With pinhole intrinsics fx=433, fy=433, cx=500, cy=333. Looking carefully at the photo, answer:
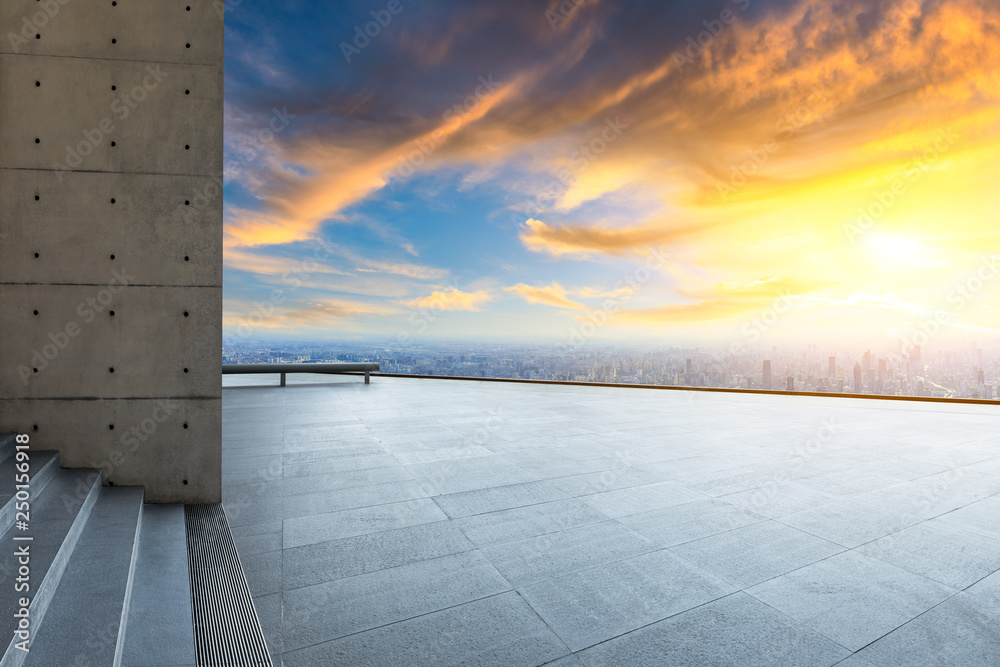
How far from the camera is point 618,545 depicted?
122 inches

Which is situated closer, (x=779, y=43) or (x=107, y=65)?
(x=107, y=65)

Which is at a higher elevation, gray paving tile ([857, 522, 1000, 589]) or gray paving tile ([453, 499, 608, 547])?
gray paving tile ([453, 499, 608, 547])

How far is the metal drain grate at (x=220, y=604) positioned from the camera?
6.54 ft

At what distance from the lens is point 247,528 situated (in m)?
3.40

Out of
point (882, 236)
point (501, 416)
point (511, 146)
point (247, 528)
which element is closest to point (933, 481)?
point (501, 416)

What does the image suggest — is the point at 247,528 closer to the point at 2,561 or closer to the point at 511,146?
the point at 2,561

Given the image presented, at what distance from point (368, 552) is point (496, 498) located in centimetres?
136

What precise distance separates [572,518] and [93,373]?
4365 millimetres

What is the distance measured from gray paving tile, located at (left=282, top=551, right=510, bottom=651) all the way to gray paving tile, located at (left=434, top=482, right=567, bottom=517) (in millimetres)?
867

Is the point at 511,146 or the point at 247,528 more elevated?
the point at 511,146

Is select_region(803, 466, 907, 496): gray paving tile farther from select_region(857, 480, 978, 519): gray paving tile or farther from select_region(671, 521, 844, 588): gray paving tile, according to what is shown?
select_region(671, 521, 844, 588): gray paving tile

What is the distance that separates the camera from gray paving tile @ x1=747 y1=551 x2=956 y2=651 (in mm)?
2199

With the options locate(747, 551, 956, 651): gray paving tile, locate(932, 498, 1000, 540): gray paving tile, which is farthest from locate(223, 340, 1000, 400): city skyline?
locate(747, 551, 956, 651): gray paving tile

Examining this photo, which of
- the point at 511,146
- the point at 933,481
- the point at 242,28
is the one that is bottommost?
the point at 933,481
